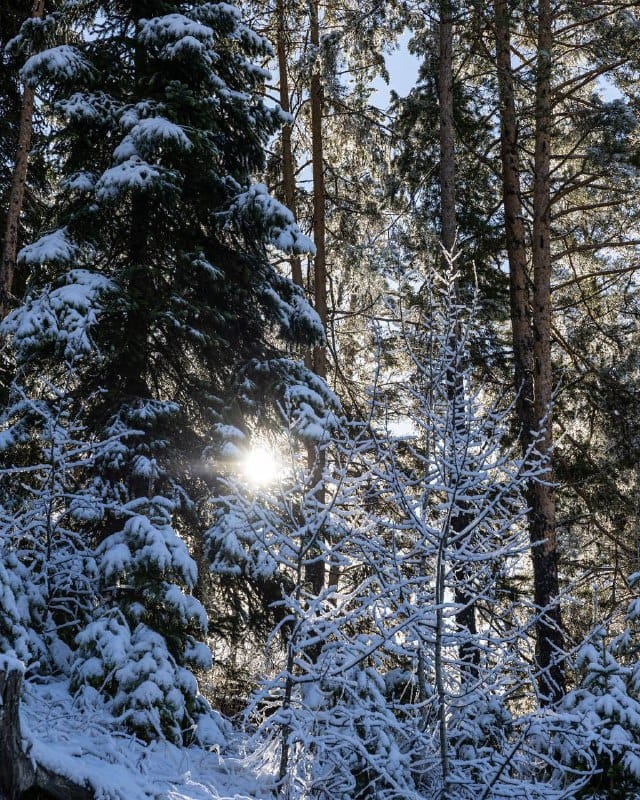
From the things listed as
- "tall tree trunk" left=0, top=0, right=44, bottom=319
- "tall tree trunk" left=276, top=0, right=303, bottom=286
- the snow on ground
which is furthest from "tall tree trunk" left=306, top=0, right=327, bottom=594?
the snow on ground

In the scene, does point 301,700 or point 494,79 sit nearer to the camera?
point 301,700

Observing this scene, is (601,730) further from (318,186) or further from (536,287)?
(318,186)

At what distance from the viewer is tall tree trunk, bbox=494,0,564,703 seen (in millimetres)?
10164

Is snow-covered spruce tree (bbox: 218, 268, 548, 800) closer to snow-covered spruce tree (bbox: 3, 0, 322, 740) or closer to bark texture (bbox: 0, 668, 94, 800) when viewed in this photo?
bark texture (bbox: 0, 668, 94, 800)

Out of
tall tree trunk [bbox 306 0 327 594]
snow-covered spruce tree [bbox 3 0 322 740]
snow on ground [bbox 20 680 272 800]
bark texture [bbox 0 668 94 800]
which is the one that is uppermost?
tall tree trunk [bbox 306 0 327 594]

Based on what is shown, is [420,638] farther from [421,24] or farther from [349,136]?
[349,136]

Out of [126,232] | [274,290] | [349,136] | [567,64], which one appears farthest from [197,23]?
[567,64]

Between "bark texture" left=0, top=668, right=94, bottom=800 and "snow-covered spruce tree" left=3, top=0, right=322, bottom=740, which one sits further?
"snow-covered spruce tree" left=3, top=0, right=322, bottom=740

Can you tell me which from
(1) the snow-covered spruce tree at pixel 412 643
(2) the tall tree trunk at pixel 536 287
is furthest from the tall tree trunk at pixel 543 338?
(1) the snow-covered spruce tree at pixel 412 643

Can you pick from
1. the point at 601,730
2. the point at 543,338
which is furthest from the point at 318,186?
the point at 601,730

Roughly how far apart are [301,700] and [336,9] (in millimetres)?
13083

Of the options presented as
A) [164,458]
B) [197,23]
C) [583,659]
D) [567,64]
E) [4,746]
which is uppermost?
[567,64]

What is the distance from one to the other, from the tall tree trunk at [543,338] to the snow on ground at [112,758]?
511 centimetres

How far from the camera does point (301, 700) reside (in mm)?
5102
